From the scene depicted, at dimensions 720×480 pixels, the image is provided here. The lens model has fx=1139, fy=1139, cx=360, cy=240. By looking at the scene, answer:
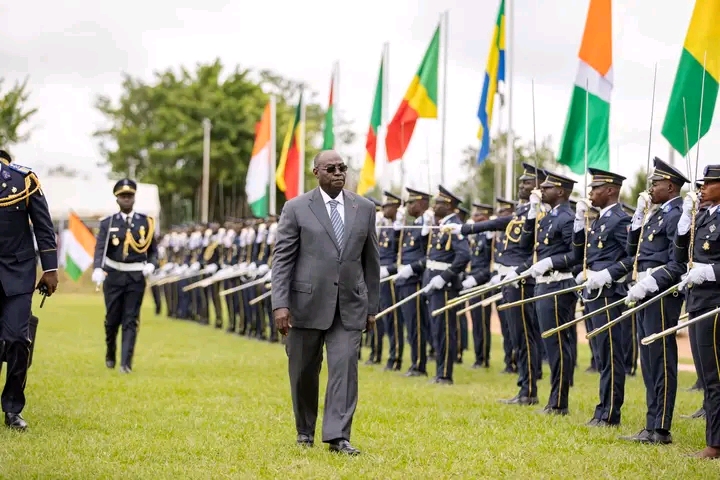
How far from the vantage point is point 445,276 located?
512 inches

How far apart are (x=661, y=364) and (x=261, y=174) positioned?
57.6ft

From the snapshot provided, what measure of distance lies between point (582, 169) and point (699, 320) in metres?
4.27

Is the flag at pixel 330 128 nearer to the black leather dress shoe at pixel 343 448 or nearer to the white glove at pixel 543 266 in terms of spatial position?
the white glove at pixel 543 266

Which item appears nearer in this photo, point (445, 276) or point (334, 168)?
point (334, 168)

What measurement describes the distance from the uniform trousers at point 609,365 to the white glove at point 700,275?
1.73 m

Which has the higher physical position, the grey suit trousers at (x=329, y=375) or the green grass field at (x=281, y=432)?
the grey suit trousers at (x=329, y=375)

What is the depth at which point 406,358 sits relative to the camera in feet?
54.2

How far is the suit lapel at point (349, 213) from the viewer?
308 inches

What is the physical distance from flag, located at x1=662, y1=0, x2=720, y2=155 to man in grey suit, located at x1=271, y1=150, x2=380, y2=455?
3.34 m

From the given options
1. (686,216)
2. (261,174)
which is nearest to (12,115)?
(261,174)

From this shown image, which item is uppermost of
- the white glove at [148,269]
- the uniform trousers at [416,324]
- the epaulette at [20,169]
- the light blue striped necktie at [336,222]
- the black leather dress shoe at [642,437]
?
the epaulette at [20,169]

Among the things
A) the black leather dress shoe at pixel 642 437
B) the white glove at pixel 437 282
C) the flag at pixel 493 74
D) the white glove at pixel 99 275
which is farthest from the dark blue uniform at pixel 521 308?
the flag at pixel 493 74

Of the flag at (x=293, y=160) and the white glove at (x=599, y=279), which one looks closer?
the white glove at (x=599, y=279)

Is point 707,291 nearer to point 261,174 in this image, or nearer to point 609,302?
point 609,302
